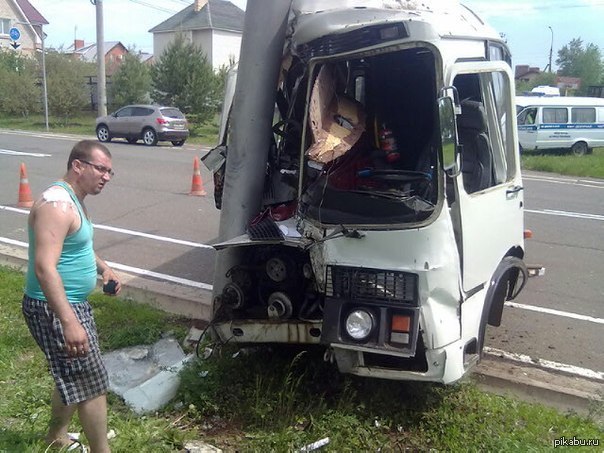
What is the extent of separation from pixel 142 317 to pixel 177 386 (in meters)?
1.34

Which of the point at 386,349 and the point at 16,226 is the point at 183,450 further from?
the point at 16,226

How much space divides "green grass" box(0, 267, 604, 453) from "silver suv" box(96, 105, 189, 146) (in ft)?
63.8

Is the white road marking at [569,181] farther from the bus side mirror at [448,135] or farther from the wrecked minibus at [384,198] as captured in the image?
the bus side mirror at [448,135]

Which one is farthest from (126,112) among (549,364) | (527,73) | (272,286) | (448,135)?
(527,73)

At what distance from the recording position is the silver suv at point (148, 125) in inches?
915

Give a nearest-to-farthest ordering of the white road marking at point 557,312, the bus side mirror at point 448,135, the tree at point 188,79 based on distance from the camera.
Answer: the bus side mirror at point 448,135 < the white road marking at point 557,312 < the tree at point 188,79

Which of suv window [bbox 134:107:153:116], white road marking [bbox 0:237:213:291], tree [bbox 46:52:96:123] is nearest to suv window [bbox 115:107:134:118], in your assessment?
suv window [bbox 134:107:153:116]

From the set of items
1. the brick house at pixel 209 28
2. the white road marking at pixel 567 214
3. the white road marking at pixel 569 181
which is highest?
the brick house at pixel 209 28

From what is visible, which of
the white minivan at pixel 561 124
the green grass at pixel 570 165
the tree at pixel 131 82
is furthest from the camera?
the tree at pixel 131 82

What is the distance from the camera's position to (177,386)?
4.13m

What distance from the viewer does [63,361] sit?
3.03 m

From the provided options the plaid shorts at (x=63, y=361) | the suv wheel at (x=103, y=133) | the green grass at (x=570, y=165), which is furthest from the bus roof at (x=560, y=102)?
the plaid shorts at (x=63, y=361)

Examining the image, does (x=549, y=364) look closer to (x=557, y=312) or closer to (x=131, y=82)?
(x=557, y=312)

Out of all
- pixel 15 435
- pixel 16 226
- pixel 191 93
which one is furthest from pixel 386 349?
pixel 191 93
